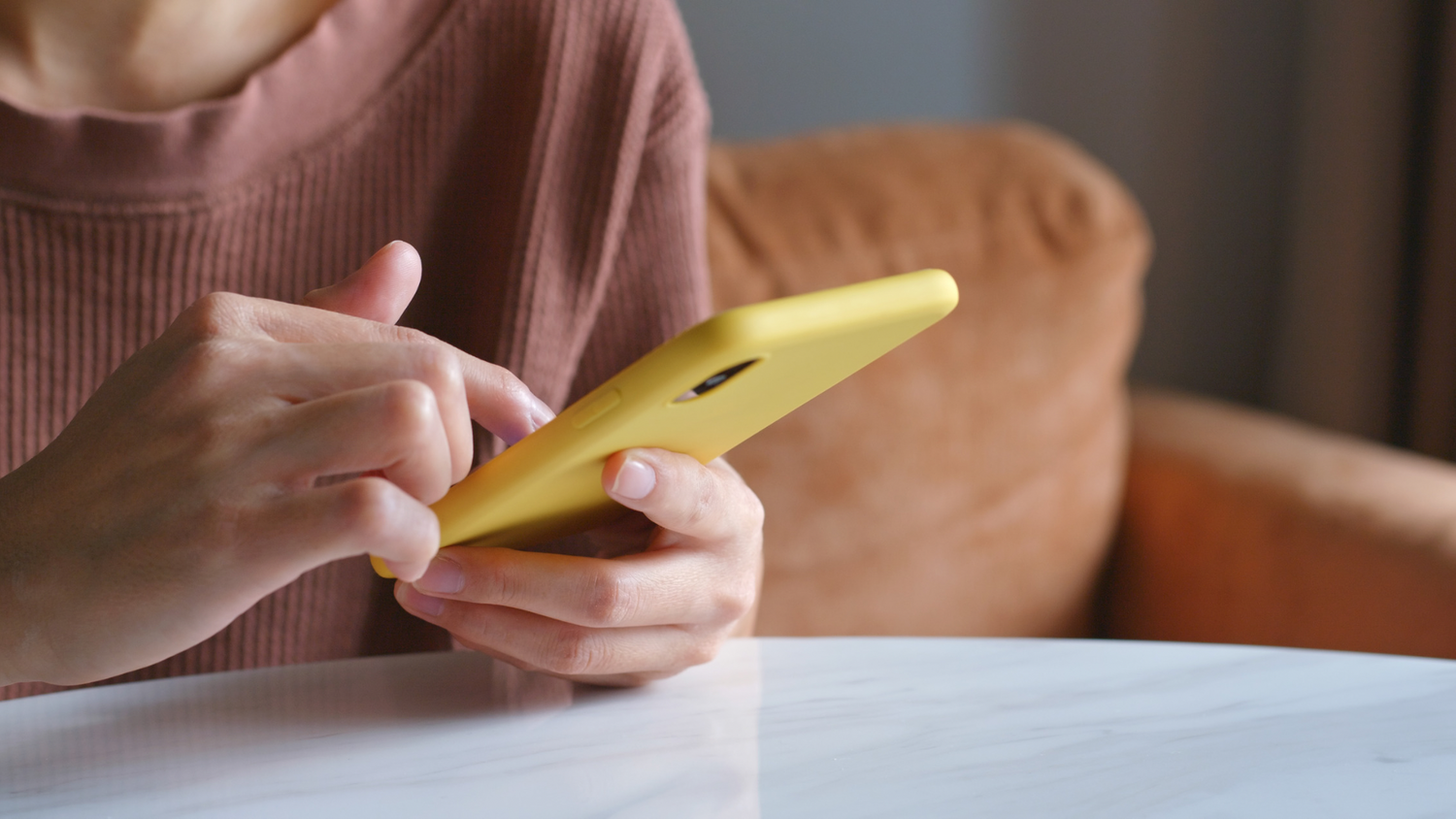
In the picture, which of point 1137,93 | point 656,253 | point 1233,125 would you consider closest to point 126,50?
point 656,253

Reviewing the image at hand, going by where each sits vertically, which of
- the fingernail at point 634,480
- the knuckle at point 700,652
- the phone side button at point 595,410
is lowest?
the knuckle at point 700,652

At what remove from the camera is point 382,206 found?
67 centimetres

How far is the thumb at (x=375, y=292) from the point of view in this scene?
390 millimetres

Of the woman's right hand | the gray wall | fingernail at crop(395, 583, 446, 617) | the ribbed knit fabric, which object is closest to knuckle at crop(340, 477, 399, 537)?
the woman's right hand

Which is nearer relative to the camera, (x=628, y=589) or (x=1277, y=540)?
(x=628, y=589)

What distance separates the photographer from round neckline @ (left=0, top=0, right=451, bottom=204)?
22.2 inches

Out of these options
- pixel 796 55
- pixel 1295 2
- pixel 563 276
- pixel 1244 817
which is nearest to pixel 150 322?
pixel 563 276

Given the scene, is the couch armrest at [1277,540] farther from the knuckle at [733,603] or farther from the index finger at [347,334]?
the index finger at [347,334]

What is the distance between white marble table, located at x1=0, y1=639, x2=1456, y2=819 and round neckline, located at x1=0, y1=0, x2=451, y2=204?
0.29 meters

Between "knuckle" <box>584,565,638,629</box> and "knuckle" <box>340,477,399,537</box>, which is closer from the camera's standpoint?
"knuckle" <box>340,477,399,537</box>

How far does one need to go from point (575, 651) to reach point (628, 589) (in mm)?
Answer: 32

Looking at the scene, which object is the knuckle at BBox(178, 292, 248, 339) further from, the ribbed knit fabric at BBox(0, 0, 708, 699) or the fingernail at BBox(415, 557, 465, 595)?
the ribbed knit fabric at BBox(0, 0, 708, 699)

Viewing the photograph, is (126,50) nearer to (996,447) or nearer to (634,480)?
(634,480)

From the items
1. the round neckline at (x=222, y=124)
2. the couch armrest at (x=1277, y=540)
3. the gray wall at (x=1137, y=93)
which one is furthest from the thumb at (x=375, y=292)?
the gray wall at (x=1137, y=93)
